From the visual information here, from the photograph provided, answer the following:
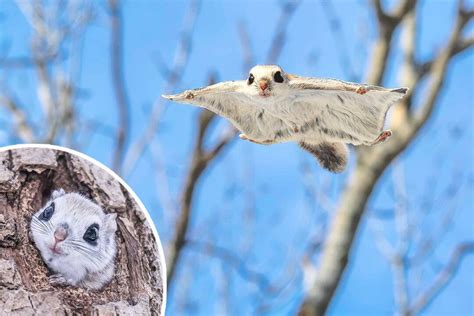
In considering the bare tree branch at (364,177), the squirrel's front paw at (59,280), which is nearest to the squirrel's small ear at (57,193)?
the squirrel's front paw at (59,280)

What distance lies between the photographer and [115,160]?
367cm

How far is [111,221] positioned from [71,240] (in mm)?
96

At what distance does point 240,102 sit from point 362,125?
0.14 meters

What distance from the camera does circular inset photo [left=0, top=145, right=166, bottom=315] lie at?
44.2 inches

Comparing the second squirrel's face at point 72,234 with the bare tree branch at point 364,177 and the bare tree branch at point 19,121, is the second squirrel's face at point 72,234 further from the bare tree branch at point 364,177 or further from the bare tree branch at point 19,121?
the bare tree branch at point 19,121

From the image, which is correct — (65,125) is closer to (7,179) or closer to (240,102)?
(7,179)

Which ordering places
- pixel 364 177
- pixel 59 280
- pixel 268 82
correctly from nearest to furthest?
pixel 268 82, pixel 59 280, pixel 364 177

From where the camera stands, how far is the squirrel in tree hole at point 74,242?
1118mm

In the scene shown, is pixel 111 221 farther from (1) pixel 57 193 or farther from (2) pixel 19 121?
(2) pixel 19 121

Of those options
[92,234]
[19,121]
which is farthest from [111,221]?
[19,121]

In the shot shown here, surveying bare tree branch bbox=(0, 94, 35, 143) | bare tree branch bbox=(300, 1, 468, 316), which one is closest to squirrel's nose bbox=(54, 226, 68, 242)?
bare tree branch bbox=(300, 1, 468, 316)

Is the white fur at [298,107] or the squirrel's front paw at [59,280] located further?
the squirrel's front paw at [59,280]

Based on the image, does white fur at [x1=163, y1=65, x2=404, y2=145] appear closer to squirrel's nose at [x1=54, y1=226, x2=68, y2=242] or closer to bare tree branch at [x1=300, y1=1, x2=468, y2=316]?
squirrel's nose at [x1=54, y1=226, x2=68, y2=242]

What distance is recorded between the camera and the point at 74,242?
44.5 inches
